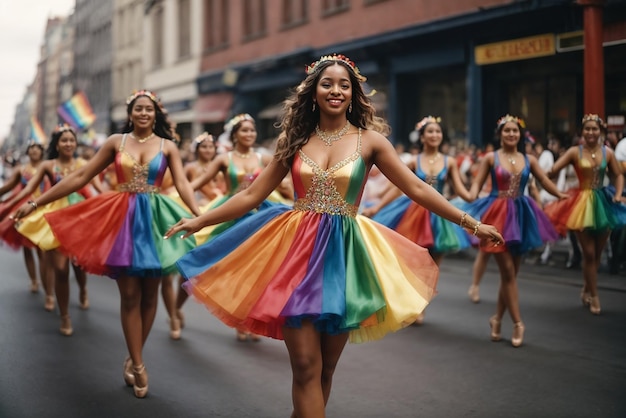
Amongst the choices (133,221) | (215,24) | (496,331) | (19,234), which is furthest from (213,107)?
(133,221)

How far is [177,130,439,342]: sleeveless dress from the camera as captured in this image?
12.9 ft

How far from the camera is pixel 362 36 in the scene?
73.5ft

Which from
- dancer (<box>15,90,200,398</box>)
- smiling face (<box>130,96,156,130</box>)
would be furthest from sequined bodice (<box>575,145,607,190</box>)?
smiling face (<box>130,96,156,130</box>)

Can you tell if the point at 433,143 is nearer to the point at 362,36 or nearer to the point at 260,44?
the point at 362,36

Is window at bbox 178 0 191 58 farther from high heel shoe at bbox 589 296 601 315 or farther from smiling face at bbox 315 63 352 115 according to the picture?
smiling face at bbox 315 63 352 115

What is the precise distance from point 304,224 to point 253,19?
86.7 feet

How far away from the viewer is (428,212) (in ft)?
27.9

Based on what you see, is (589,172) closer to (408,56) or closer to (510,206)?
(510,206)

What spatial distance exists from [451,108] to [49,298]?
1351 centimetres

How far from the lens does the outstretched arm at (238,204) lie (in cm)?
439

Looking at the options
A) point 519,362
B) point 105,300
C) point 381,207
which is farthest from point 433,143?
point 105,300

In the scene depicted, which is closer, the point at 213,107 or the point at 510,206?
the point at 510,206

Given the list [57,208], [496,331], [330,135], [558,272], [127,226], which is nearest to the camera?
[330,135]

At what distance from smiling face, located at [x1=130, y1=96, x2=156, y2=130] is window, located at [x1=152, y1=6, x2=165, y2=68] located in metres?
33.8
